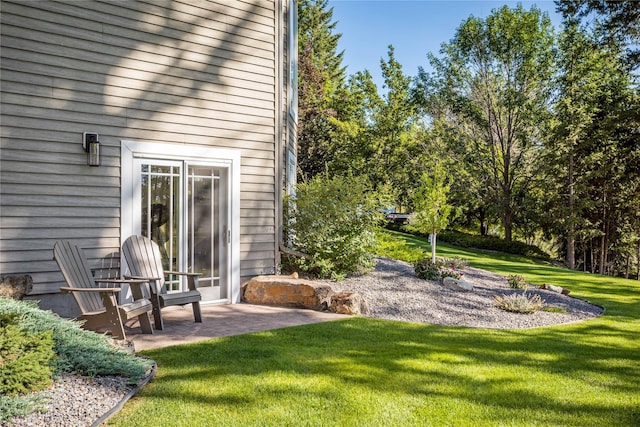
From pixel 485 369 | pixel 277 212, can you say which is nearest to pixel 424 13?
pixel 277 212

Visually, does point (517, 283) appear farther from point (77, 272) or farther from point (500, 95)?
point (500, 95)

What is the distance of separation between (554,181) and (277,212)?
16104 mm

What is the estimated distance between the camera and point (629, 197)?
18250mm

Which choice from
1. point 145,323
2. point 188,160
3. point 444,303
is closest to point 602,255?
point 444,303

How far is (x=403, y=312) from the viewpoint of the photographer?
5910mm

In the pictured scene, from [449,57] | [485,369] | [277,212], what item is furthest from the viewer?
[449,57]

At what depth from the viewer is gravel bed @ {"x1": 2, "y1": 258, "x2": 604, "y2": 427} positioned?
2.72 meters

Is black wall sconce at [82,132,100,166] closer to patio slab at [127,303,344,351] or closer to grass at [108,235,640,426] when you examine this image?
patio slab at [127,303,344,351]

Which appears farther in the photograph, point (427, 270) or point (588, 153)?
point (588, 153)

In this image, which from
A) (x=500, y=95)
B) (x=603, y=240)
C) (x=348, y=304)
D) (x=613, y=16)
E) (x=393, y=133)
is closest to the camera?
(x=348, y=304)

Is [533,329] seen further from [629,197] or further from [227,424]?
[629,197]

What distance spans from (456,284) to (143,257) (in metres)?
4.79

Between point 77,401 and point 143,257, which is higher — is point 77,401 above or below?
below

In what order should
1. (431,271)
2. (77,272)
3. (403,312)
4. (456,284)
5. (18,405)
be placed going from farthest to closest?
1. (431,271)
2. (456,284)
3. (403,312)
4. (77,272)
5. (18,405)
